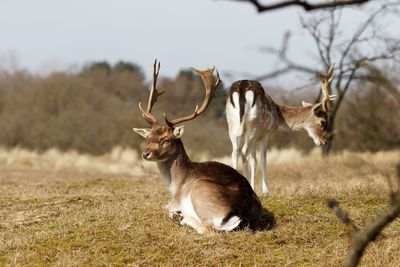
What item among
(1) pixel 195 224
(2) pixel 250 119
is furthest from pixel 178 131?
(2) pixel 250 119

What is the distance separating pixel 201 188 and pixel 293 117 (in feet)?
16.4

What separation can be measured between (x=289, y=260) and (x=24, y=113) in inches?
1583

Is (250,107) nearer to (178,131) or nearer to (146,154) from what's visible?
(178,131)

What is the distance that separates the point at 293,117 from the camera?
12.9m

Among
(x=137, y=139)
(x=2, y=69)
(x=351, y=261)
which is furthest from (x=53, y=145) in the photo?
(x=2, y=69)

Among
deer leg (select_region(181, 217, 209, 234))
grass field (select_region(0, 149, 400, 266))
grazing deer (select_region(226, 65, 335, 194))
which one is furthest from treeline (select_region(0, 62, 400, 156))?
→ deer leg (select_region(181, 217, 209, 234))

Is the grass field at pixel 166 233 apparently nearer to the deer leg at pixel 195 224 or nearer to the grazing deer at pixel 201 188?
the deer leg at pixel 195 224

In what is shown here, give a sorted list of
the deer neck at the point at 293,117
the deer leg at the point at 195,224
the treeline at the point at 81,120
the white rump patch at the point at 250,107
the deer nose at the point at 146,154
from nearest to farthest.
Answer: the deer leg at the point at 195,224 < the deer nose at the point at 146,154 < the white rump patch at the point at 250,107 < the deer neck at the point at 293,117 < the treeline at the point at 81,120

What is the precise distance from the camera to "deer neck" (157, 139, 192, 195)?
29.8 ft

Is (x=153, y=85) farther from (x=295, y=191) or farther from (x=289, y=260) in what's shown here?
(x=289, y=260)

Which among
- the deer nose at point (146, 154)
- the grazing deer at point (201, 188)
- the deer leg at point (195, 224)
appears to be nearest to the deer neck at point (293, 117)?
the grazing deer at point (201, 188)

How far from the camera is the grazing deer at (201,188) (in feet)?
26.6

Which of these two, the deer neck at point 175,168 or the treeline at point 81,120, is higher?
the deer neck at point 175,168

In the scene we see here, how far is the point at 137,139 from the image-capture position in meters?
34.5
